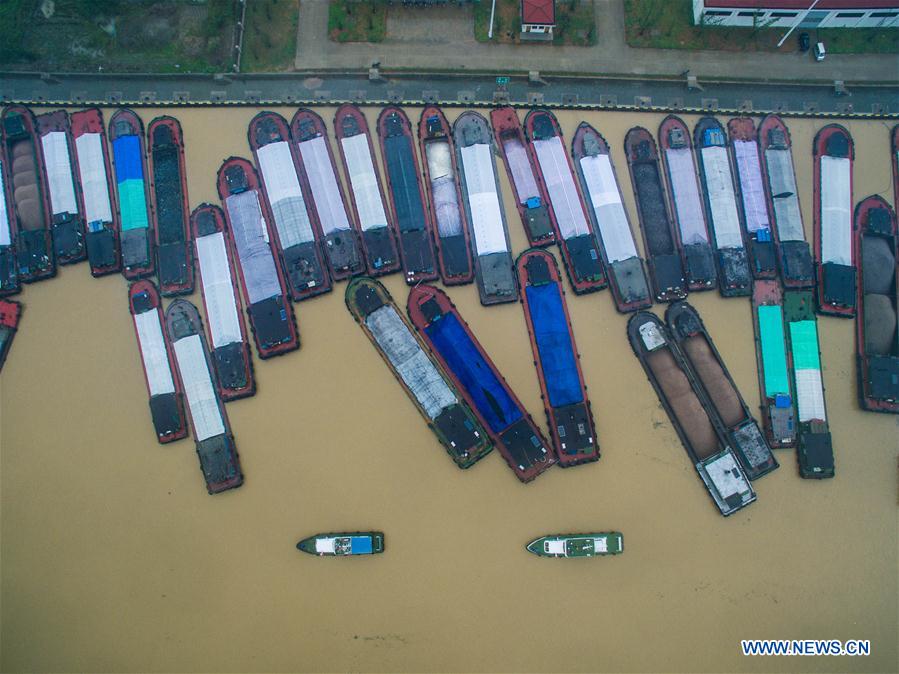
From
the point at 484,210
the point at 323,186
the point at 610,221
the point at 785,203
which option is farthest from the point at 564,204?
the point at 323,186

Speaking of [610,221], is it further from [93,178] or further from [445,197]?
[93,178]

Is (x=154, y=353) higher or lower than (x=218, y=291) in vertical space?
lower

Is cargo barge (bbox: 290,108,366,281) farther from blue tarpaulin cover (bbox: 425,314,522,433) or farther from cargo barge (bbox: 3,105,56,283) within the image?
cargo barge (bbox: 3,105,56,283)

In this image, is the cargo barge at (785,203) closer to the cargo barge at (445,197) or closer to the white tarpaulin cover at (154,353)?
the cargo barge at (445,197)

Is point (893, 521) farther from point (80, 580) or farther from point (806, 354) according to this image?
point (80, 580)

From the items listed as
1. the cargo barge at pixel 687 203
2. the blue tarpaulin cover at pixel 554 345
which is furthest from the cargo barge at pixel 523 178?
the cargo barge at pixel 687 203

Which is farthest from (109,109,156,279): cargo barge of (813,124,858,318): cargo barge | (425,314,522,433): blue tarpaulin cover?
(813,124,858,318): cargo barge

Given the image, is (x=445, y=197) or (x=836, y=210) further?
(x=445, y=197)
